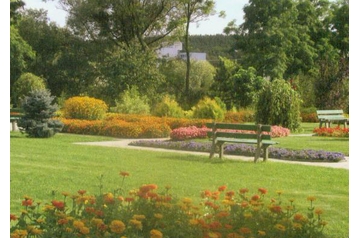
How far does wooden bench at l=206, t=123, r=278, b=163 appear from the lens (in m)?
5.48

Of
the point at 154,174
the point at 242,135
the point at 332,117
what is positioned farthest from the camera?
the point at 154,174

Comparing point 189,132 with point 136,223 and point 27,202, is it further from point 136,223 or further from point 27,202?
point 27,202

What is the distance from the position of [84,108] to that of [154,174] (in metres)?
0.89

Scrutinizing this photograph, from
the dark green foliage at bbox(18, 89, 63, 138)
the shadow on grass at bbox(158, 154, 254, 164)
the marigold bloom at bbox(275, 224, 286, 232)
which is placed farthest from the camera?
the dark green foliage at bbox(18, 89, 63, 138)

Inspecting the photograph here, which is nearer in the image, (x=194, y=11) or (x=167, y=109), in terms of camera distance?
(x=167, y=109)

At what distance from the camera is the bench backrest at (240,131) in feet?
18.0

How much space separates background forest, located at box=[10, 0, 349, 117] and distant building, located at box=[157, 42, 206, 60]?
0.04 m

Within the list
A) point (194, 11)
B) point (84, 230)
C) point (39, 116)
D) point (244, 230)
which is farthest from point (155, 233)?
point (194, 11)

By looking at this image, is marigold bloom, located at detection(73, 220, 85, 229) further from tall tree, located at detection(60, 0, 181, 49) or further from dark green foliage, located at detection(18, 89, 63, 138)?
tall tree, located at detection(60, 0, 181, 49)

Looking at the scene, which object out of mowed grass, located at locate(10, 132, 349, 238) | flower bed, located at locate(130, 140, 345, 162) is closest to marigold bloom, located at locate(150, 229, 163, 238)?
mowed grass, located at locate(10, 132, 349, 238)

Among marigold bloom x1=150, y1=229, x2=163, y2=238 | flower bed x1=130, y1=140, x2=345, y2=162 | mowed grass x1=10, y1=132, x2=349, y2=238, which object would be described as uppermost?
flower bed x1=130, y1=140, x2=345, y2=162

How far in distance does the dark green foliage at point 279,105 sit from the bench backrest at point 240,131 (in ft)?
0.38

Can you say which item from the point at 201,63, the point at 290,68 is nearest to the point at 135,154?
the point at 201,63

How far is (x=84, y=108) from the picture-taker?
5.80 m
